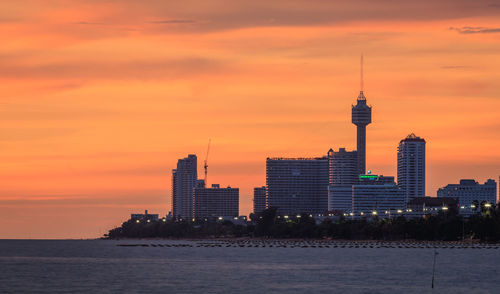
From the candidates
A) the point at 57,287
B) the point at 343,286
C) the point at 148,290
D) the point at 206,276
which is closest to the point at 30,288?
the point at 57,287

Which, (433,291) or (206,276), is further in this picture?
(206,276)

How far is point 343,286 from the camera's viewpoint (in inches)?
6575

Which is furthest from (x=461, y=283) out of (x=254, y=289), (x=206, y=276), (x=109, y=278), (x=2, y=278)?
(x=2, y=278)

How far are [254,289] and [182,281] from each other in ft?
81.4

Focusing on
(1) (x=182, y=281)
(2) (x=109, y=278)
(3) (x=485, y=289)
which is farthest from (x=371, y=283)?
(2) (x=109, y=278)

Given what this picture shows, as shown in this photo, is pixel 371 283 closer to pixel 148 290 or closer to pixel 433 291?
pixel 433 291

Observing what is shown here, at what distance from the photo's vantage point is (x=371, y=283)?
174375mm

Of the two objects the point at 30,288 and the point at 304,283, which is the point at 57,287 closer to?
the point at 30,288

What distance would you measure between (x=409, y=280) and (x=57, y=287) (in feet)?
229

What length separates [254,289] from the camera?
16125 centimetres

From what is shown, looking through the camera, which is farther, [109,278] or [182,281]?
[109,278]

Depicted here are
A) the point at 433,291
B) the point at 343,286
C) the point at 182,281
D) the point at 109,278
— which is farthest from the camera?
the point at 109,278

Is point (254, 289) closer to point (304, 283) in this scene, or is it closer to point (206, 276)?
point (304, 283)

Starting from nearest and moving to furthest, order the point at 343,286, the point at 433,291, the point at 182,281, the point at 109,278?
the point at 433,291, the point at 343,286, the point at 182,281, the point at 109,278
